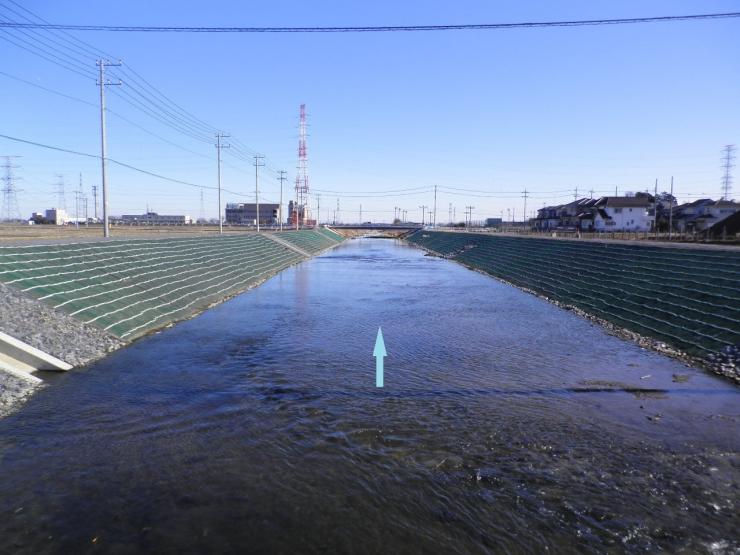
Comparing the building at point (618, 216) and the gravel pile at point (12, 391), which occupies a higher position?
the building at point (618, 216)

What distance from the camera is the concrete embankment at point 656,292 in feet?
48.5

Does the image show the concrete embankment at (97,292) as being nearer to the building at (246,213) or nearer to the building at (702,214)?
the building at (702,214)

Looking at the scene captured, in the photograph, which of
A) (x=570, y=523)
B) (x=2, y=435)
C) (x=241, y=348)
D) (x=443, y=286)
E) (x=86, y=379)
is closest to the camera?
(x=570, y=523)

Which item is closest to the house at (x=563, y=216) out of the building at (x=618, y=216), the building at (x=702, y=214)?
the building at (x=618, y=216)

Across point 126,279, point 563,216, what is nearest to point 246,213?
point 563,216

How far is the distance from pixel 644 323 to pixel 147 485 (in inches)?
700

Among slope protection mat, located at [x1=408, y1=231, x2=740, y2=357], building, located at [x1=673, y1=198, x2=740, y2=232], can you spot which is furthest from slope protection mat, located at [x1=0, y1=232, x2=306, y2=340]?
building, located at [x1=673, y1=198, x2=740, y2=232]

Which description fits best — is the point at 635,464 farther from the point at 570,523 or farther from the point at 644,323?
the point at 644,323

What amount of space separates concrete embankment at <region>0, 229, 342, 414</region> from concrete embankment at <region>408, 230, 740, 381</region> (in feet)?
52.1

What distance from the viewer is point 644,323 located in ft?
59.4

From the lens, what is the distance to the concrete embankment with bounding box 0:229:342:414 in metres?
12.8

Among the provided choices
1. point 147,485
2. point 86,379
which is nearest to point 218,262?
point 86,379

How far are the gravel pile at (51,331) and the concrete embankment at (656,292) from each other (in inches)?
635

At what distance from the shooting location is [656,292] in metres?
20.6
